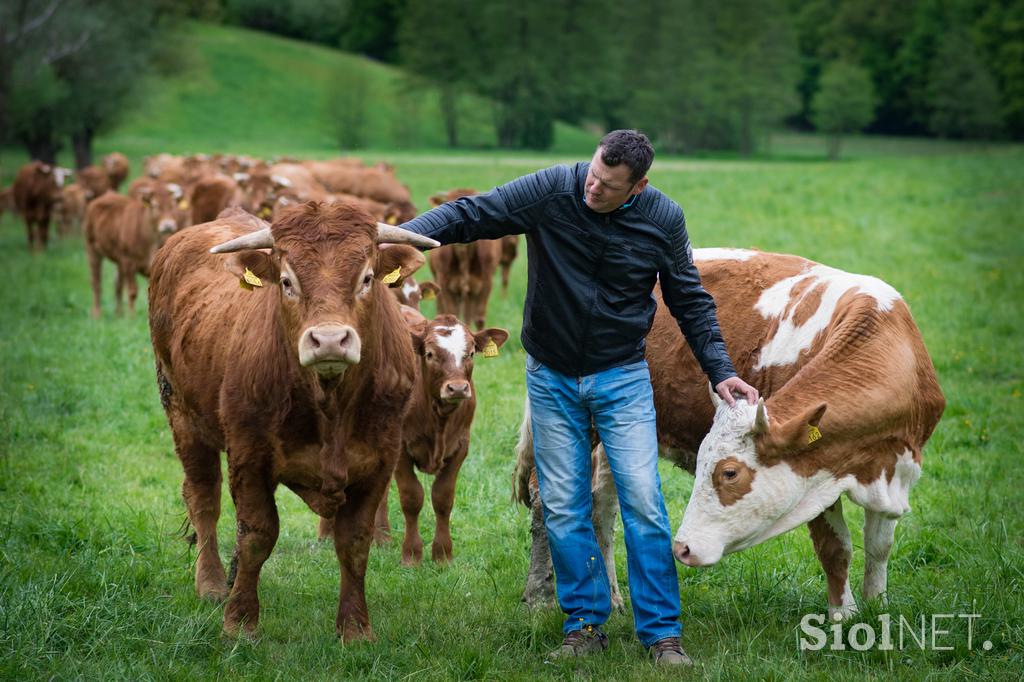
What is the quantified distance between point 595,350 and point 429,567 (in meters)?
2.22

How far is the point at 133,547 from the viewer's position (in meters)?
6.35

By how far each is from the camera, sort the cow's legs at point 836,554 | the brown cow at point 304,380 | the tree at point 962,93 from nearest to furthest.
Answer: the brown cow at point 304,380 < the cow's legs at point 836,554 < the tree at point 962,93

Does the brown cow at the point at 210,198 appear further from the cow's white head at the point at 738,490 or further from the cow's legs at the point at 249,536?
the cow's white head at the point at 738,490

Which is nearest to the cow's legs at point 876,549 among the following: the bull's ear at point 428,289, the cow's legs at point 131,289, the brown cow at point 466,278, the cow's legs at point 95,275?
the bull's ear at point 428,289

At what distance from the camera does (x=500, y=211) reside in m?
4.96

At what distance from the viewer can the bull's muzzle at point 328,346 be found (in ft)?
13.5

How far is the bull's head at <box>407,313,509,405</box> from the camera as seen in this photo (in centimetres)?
662

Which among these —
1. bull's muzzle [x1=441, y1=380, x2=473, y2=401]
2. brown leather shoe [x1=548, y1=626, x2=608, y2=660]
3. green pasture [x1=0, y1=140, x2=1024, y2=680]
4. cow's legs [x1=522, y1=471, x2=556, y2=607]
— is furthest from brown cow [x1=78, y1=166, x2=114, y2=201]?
brown leather shoe [x1=548, y1=626, x2=608, y2=660]

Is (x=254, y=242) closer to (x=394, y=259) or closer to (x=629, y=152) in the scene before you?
(x=394, y=259)

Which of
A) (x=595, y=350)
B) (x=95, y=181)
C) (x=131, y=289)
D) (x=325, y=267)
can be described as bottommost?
(x=95, y=181)

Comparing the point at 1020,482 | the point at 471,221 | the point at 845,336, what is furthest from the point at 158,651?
the point at 1020,482

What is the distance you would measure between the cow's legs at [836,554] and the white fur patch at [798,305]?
0.79 meters

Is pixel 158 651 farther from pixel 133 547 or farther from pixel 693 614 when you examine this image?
pixel 693 614

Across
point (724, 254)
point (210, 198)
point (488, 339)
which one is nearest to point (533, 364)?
point (724, 254)
